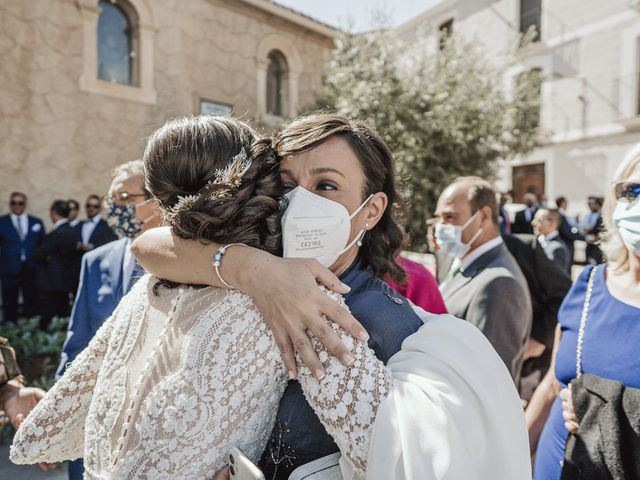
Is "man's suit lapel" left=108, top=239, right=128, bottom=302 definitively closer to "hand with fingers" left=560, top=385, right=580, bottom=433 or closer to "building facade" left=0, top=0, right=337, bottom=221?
"hand with fingers" left=560, top=385, right=580, bottom=433

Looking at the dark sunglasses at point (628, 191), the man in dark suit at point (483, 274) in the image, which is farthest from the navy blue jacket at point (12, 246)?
the dark sunglasses at point (628, 191)

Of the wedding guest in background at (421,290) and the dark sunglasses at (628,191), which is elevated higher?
the dark sunglasses at (628,191)

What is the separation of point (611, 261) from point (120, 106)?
8.91 m

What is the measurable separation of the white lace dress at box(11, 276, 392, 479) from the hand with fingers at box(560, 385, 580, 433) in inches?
42.7

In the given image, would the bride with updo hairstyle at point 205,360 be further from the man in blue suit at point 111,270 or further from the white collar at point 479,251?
the white collar at point 479,251

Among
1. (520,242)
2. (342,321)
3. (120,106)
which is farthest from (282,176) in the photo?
(120,106)

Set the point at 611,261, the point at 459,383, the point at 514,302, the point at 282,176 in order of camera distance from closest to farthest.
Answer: the point at 459,383 < the point at 282,176 < the point at 611,261 < the point at 514,302

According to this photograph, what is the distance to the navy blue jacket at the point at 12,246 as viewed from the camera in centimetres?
701

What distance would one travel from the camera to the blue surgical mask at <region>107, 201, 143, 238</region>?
9.08ft

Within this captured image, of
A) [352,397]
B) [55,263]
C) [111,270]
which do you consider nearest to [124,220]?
[111,270]

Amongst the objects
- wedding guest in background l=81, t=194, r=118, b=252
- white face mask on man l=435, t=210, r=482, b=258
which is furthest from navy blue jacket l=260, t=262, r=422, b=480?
wedding guest in background l=81, t=194, r=118, b=252

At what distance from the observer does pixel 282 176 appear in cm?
139

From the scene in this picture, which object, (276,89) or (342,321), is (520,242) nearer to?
(342,321)

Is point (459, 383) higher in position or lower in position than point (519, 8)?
lower
